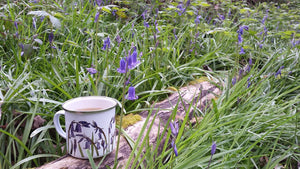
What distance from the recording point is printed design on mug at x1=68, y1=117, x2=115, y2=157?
1.02 meters

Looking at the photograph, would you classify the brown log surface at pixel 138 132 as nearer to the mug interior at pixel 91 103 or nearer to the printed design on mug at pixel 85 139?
the printed design on mug at pixel 85 139

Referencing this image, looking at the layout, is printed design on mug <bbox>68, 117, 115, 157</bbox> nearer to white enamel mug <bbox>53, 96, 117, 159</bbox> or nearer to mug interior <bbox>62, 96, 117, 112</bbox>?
Answer: white enamel mug <bbox>53, 96, 117, 159</bbox>

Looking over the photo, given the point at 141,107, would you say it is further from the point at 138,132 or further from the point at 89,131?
the point at 89,131

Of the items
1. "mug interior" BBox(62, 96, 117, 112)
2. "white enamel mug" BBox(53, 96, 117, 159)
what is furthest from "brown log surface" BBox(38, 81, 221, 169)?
"mug interior" BBox(62, 96, 117, 112)

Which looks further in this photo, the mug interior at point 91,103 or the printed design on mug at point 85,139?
the mug interior at point 91,103

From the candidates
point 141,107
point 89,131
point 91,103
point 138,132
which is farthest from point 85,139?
point 141,107

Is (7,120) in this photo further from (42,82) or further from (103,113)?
(103,113)

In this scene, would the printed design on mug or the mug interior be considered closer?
the printed design on mug

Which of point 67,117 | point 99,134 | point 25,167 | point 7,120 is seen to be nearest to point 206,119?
point 99,134

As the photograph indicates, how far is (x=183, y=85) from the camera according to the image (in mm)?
2148

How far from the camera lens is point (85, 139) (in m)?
1.03

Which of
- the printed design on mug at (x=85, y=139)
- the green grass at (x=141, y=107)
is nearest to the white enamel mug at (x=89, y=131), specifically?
the printed design on mug at (x=85, y=139)

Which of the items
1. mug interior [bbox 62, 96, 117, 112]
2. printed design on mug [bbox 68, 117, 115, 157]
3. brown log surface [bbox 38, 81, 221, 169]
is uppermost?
mug interior [bbox 62, 96, 117, 112]

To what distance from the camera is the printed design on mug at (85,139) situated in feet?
3.35
